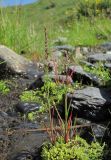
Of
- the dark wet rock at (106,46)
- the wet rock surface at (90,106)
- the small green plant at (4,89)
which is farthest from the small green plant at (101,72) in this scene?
the dark wet rock at (106,46)

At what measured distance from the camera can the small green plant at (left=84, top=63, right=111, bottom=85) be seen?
613 centimetres

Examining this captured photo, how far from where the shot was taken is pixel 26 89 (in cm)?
646

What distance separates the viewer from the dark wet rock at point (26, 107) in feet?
18.1

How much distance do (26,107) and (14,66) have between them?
165cm

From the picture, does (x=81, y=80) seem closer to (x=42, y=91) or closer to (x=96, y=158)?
(x=42, y=91)

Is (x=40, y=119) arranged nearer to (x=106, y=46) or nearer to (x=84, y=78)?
(x=84, y=78)

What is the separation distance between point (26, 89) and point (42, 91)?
471mm

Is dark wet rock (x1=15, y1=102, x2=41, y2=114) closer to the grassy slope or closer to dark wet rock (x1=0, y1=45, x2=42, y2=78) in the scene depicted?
the grassy slope

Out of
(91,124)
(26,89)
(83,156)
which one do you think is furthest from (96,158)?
(26,89)

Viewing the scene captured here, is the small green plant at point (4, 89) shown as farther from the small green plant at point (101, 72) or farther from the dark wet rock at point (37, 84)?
the small green plant at point (101, 72)

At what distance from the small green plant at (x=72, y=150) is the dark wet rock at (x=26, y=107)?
1.21 meters

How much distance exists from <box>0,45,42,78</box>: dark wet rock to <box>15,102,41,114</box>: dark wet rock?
4.60 feet

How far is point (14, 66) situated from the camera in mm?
7109

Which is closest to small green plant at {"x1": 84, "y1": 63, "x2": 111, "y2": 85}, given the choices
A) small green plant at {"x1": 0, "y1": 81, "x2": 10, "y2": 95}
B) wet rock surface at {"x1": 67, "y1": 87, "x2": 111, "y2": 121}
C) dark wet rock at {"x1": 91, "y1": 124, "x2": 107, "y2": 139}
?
wet rock surface at {"x1": 67, "y1": 87, "x2": 111, "y2": 121}
